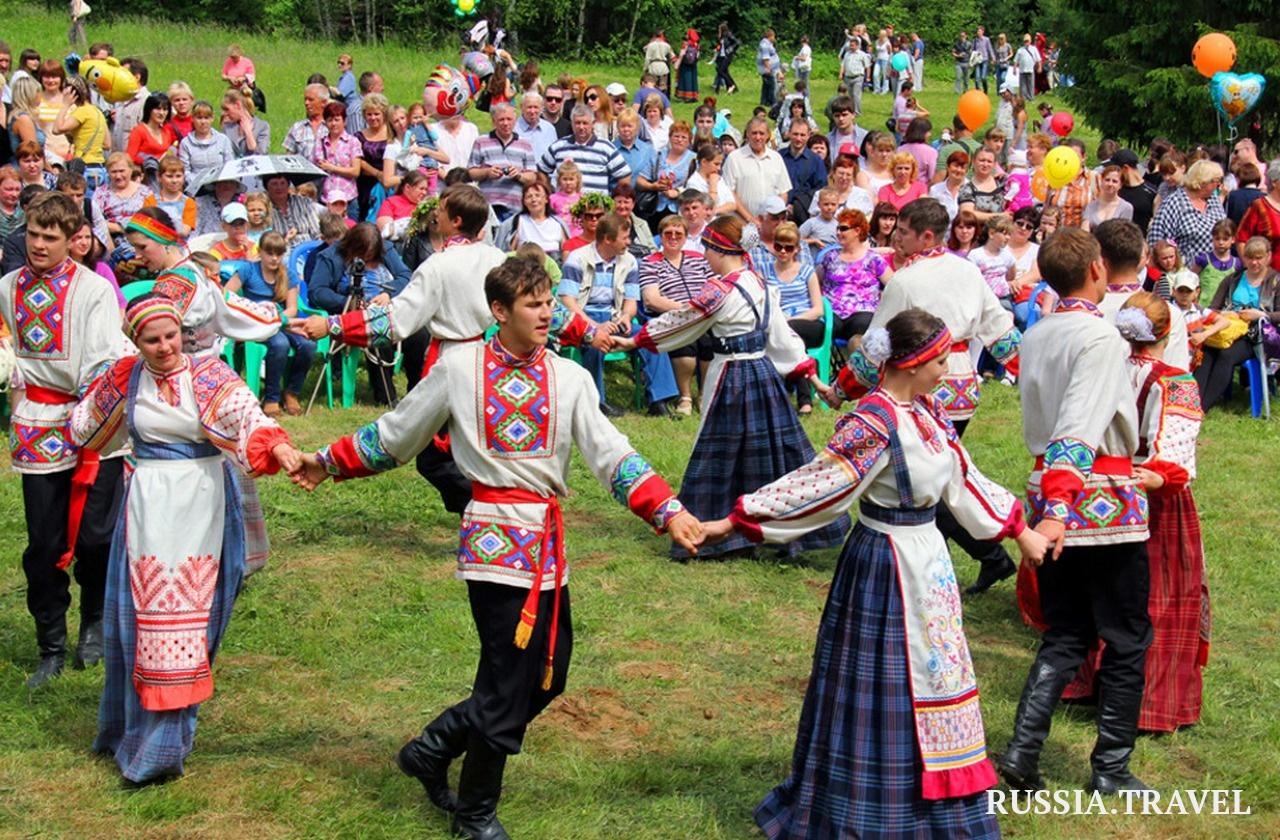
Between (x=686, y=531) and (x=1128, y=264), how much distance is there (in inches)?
86.4

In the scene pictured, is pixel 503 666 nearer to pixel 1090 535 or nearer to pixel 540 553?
pixel 540 553

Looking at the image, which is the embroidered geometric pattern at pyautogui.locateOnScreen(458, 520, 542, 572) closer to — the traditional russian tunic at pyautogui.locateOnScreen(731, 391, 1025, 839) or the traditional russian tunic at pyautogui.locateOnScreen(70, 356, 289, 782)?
the traditional russian tunic at pyautogui.locateOnScreen(731, 391, 1025, 839)

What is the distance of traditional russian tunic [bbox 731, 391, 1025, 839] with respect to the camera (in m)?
4.80

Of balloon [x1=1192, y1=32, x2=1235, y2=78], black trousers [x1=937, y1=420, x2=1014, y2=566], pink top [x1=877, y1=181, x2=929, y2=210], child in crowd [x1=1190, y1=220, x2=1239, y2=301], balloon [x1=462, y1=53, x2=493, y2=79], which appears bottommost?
black trousers [x1=937, y1=420, x2=1014, y2=566]

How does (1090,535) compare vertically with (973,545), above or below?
above

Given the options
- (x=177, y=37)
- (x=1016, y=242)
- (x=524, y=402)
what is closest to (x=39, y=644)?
(x=524, y=402)

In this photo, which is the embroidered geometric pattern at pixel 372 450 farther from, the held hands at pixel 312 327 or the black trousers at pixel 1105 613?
the black trousers at pixel 1105 613

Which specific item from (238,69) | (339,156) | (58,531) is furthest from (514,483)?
(238,69)

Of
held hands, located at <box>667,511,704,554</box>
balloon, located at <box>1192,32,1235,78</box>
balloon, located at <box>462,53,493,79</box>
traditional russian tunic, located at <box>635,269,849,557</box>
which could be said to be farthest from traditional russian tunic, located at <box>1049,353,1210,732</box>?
balloon, located at <box>462,53,493,79</box>

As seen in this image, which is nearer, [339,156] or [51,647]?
[51,647]

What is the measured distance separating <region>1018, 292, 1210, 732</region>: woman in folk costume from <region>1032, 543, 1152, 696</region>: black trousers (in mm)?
345

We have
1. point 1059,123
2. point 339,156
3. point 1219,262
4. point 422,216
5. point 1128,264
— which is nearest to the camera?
point 1128,264

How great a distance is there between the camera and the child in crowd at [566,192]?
12.8 m

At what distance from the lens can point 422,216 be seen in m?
11.6
